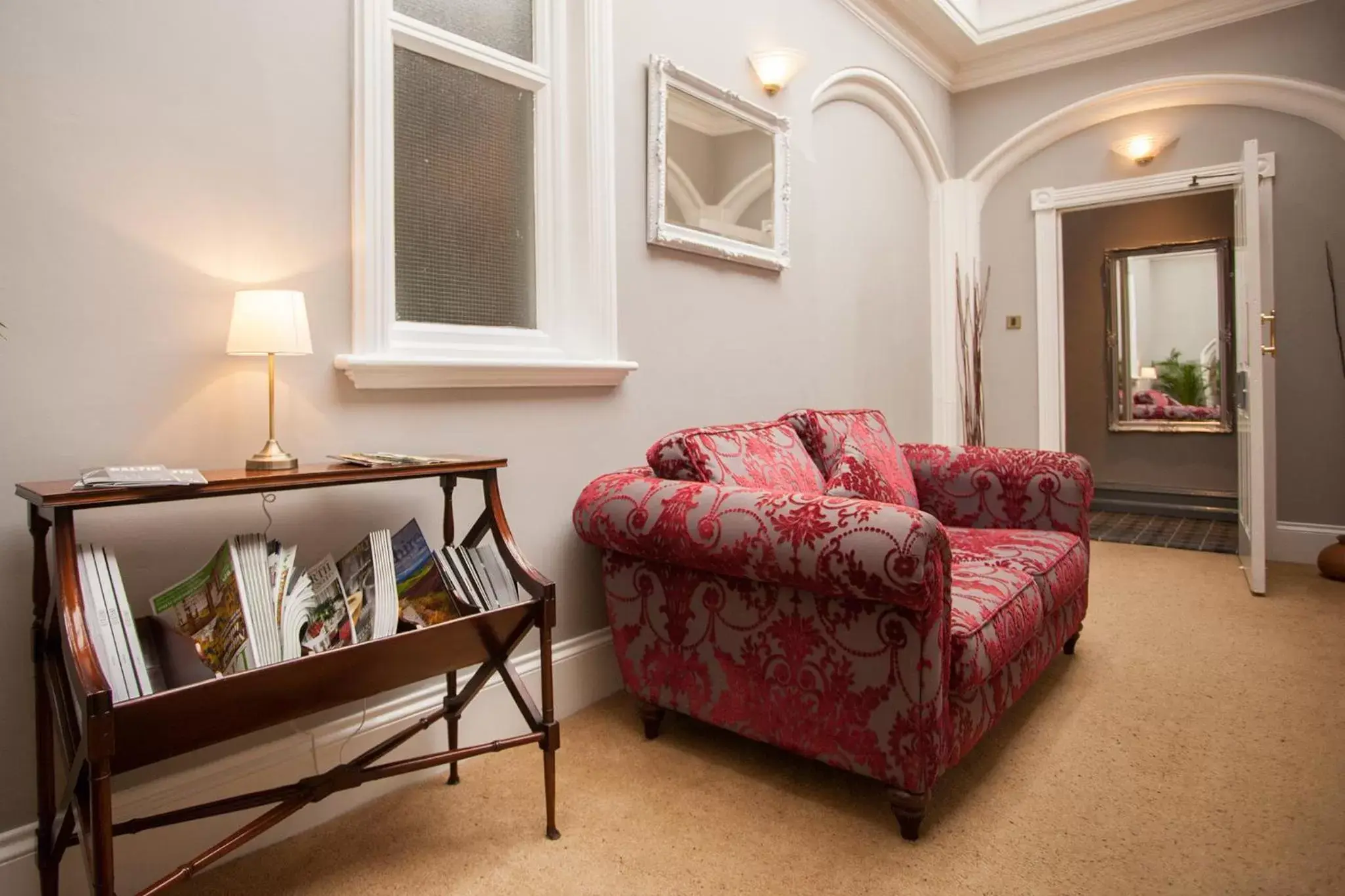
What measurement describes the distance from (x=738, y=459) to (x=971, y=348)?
10.2 feet

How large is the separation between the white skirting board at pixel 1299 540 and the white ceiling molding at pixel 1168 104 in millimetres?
1877

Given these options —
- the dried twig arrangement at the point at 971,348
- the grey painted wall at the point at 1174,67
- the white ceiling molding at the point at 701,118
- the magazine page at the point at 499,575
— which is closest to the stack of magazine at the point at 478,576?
the magazine page at the point at 499,575

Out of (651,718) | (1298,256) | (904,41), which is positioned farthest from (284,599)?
(1298,256)

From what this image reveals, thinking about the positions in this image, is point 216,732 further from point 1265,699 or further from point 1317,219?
point 1317,219

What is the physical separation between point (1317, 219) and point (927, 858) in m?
3.97

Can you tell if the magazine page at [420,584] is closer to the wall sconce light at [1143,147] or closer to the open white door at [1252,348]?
the open white door at [1252,348]

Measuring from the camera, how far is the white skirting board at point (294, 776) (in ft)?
4.51

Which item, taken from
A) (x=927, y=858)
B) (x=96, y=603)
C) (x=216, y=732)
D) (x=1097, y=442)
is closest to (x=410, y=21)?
(x=96, y=603)

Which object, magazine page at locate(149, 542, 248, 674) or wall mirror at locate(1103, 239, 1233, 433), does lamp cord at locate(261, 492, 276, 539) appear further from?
wall mirror at locate(1103, 239, 1233, 433)

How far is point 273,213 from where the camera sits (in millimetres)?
1640

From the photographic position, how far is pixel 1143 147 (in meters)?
4.22

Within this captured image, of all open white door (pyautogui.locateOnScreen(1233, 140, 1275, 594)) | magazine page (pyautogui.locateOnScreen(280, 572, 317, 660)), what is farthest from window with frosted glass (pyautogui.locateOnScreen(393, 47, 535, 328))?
open white door (pyautogui.locateOnScreen(1233, 140, 1275, 594))

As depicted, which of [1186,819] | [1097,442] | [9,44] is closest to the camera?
[9,44]

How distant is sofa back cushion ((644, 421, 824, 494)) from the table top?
496mm
